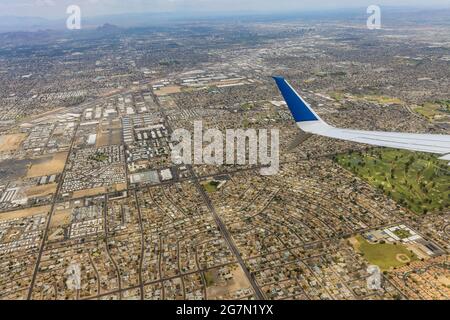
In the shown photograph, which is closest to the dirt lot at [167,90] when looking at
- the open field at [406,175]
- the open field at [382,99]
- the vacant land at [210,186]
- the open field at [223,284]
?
the open field at [382,99]

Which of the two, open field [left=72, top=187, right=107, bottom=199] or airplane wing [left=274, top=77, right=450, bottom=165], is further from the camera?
open field [left=72, top=187, right=107, bottom=199]

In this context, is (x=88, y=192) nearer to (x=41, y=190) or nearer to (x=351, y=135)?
(x=41, y=190)

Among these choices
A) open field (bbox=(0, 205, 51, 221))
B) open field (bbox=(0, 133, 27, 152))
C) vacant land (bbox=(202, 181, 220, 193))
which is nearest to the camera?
open field (bbox=(0, 205, 51, 221))

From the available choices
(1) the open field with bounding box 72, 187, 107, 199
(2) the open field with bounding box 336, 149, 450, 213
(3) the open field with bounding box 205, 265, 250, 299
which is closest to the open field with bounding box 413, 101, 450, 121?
(2) the open field with bounding box 336, 149, 450, 213

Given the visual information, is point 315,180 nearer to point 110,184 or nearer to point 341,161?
point 341,161

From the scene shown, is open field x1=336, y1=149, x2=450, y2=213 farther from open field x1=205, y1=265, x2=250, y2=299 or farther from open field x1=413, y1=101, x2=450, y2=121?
open field x1=413, y1=101, x2=450, y2=121

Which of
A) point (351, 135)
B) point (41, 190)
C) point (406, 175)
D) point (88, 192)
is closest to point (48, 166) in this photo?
point (41, 190)

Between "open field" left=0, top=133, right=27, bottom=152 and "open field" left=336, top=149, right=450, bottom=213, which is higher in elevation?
"open field" left=0, top=133, right=27, bottom=152
